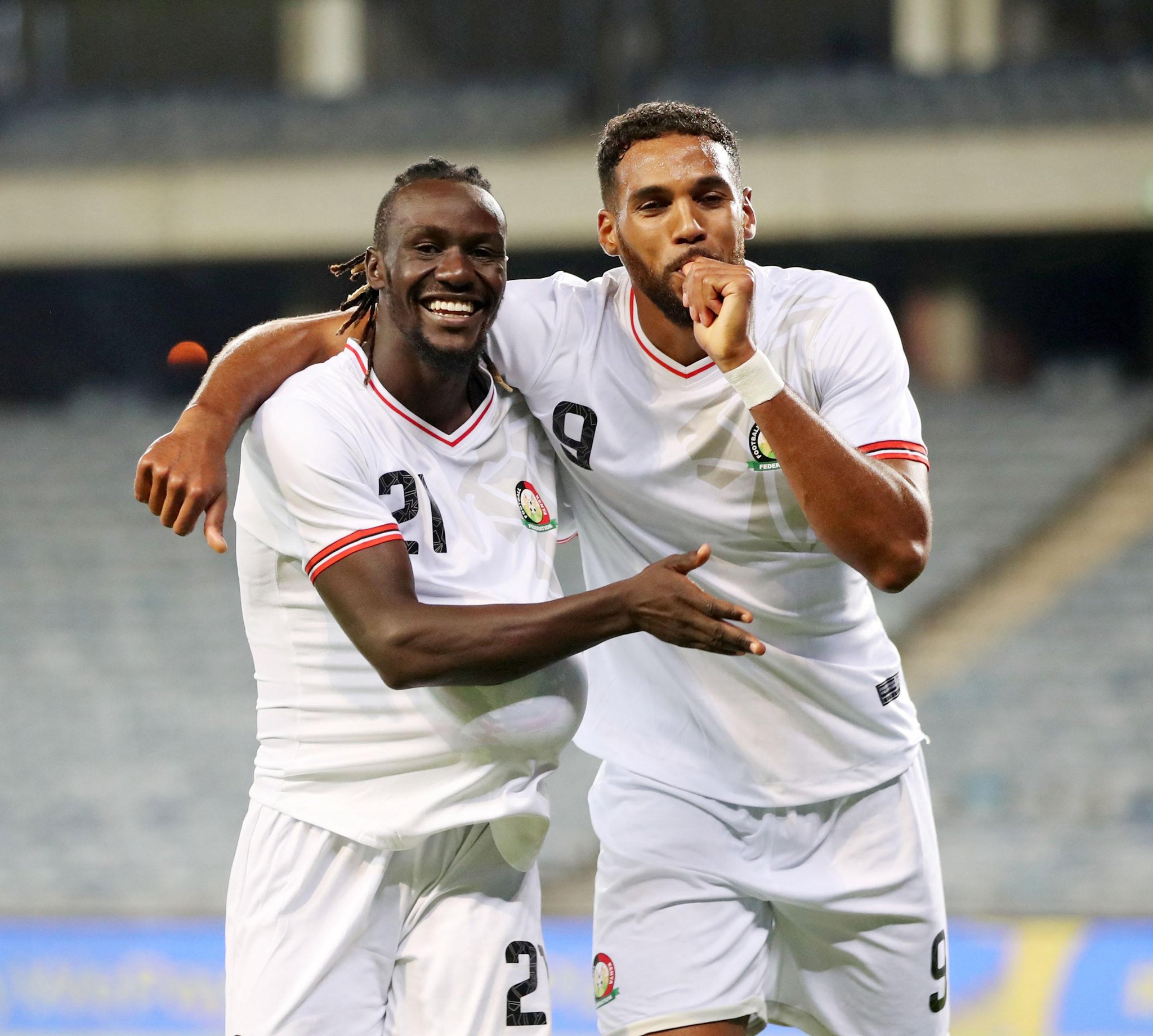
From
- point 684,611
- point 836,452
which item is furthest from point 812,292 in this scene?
point 684,611

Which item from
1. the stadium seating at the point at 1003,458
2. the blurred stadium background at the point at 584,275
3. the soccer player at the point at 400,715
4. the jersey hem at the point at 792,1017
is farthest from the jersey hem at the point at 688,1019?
the stadium seating at the point at 1003,458

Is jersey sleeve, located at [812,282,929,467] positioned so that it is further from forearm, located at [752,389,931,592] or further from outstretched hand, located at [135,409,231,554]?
outstretched hand, located at [135,409,231,554]

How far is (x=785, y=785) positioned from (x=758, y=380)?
3.04 feet

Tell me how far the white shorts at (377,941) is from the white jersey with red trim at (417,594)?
0.07m

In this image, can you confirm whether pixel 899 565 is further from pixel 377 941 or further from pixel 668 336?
pixel 377 941

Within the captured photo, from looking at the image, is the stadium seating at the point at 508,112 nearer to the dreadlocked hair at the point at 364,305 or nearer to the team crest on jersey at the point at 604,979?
the dreadlocked hair at the point at 364,305

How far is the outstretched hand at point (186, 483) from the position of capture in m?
2.60

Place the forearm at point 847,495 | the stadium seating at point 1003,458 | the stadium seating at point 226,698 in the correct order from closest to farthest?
the forearm at point 847,495 < the stadium seating at point 226,698 < the stadium seating at point 1003,458

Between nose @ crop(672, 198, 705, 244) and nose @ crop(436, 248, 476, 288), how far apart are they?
0.37 metres

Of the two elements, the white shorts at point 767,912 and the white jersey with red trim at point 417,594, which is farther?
the white shorts at point 767,912

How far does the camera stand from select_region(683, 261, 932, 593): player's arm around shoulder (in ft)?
8.22

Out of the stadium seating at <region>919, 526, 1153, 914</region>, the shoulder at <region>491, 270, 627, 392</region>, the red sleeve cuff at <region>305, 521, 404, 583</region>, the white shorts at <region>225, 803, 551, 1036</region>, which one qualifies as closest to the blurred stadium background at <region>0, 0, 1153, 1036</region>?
the stadium seating at <region>919, 526, 1153, 914</region>

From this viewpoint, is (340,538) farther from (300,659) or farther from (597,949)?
(597,949)

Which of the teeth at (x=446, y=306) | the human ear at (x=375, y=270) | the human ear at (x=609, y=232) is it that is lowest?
the teeth at (x=446, y=306)
